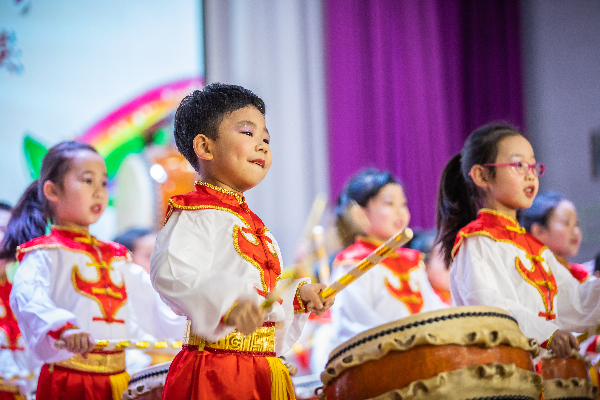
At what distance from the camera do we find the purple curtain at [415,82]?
5.95 metres

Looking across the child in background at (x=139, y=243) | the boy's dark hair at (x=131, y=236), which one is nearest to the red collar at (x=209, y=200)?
the child in background at (x=139, y=243)

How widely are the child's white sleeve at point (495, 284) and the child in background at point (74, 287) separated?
3.76 feet

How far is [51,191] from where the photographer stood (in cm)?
279

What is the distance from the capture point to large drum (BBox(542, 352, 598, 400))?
7.16 feet

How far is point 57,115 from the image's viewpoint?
4516 mm

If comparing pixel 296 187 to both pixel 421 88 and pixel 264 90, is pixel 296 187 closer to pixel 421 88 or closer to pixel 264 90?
pixel 264 90

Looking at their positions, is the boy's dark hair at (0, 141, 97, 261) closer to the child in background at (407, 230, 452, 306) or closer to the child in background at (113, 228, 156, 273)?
the child in background at (113, 228, 156, 273)

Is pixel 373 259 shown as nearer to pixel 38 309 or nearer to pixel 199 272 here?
pixel 199 272

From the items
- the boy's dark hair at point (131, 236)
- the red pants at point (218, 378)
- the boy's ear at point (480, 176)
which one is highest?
the boy's ear at point (480, 176)

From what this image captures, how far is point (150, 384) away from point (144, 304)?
67cm

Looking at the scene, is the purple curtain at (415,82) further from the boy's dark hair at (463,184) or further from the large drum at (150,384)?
the large drum at (150,384)

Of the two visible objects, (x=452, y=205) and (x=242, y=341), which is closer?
(x=242, y=341)

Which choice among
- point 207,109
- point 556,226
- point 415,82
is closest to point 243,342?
point 207,109

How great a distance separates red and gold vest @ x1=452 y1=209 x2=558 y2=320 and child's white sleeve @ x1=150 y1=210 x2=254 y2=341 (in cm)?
108
